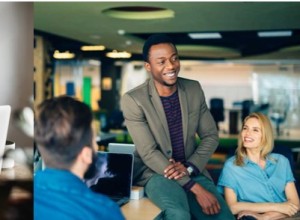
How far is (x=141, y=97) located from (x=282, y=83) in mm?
932

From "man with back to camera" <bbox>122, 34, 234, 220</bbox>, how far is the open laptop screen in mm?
80

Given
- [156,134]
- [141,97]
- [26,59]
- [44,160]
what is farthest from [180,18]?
[44,160]

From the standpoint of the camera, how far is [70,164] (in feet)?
7.16

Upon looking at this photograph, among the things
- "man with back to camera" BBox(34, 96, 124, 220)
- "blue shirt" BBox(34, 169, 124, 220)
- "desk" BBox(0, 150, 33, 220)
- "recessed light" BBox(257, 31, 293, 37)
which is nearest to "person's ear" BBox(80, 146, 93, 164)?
"man with back to camera" BBox(34, 96, 124, 220)

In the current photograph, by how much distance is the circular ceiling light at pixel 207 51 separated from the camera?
8.86 feet

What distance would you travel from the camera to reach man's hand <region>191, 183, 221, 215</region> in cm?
262

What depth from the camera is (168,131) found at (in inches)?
105

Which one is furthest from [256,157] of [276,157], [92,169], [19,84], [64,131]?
[19,84]

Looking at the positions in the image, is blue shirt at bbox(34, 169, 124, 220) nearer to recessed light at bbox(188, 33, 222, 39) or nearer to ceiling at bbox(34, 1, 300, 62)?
ceiling at bbox(34, 1, 300, 62)

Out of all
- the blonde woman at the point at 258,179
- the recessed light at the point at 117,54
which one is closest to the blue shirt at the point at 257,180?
the blonde woman at the point at 258,179

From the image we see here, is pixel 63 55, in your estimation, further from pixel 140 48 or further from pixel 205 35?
pixel 205 35

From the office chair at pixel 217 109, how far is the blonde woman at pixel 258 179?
0.52 ft

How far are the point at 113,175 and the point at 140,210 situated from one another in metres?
0.35

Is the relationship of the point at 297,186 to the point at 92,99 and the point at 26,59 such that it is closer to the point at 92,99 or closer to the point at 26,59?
the point at 92,99
